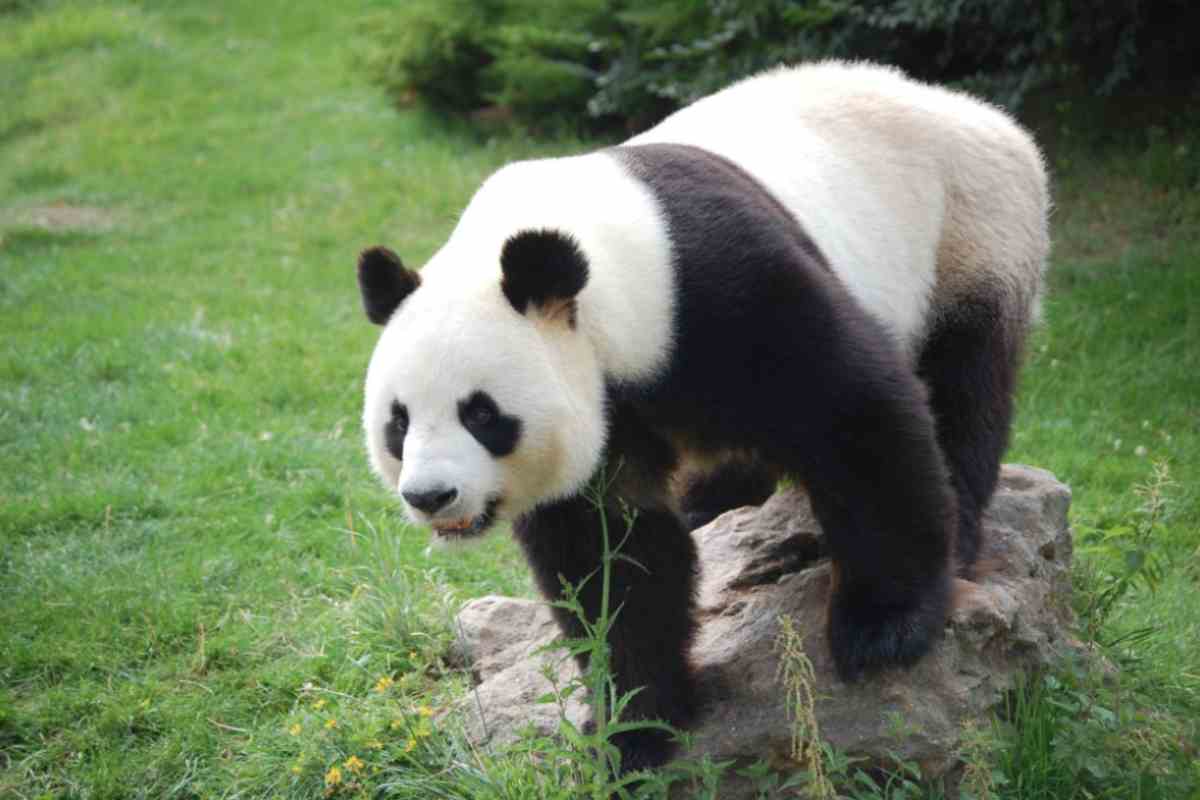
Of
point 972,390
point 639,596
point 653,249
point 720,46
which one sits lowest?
point 720,46

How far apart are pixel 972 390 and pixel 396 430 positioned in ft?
6.69

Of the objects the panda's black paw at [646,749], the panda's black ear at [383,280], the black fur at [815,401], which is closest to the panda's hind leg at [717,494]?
the panda's black paw at [646,749]

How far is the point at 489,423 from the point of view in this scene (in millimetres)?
3412

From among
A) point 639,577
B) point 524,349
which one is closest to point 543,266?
point 524,349

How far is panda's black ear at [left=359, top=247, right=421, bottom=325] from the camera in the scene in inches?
143

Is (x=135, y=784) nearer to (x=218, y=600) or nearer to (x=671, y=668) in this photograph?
(x=218, y=600)

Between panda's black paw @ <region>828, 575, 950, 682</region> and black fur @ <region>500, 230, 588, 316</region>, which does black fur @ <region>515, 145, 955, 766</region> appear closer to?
panda's black paw @ <region>828, 575, 950, 682</region>

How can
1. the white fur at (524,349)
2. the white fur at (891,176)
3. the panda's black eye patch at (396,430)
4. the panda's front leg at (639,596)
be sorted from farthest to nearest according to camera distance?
the white fur at (891,176) < the panda's front leg at (639,596) < the panda's black eye patch at (396,430) < the white fur at (524,349)

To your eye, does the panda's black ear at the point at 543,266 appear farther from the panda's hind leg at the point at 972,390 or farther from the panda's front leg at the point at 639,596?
the panda's hind leg at the point at 972,390

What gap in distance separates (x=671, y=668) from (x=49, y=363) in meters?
5.74

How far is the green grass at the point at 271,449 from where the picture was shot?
15.2ft

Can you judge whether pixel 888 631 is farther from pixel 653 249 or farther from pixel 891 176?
pixel 891 176

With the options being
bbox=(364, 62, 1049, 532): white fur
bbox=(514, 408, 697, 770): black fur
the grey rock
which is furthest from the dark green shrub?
bbox=(514, 408, 697, 770): black fur

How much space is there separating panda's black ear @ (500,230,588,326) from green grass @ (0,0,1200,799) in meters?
1.45
